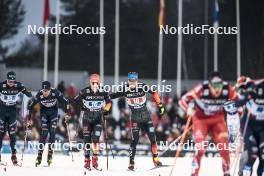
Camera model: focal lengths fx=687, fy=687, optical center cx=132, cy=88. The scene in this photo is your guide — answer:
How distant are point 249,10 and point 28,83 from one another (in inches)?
381

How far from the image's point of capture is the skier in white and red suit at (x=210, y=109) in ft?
45.1

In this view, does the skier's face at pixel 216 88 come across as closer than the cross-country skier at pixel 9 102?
Yes

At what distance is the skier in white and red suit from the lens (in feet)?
45.1

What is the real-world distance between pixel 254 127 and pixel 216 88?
4.24ft

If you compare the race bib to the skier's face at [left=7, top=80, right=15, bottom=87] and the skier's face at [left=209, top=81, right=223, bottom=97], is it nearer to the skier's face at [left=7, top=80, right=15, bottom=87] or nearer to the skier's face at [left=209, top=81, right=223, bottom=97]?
the skier's face at [left=7, top=80, right=15, bottom=87]

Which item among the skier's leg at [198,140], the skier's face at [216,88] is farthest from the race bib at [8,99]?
the skier's face at [216,88]

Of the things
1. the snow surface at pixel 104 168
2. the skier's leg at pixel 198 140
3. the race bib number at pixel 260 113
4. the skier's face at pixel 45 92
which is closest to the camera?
the skier's leg at pixel 198 140

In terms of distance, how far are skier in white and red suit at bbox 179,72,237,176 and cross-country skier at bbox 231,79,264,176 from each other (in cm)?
56

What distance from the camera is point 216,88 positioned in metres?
13.8

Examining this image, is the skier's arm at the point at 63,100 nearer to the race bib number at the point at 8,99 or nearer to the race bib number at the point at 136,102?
the race bib number at the point at 8,99

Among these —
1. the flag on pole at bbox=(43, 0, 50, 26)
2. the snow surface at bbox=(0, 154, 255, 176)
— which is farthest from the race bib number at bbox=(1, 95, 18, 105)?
the flag on pole at bbox=(43, 0, 50, 26)

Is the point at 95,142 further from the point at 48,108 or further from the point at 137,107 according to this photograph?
the point at 48,108

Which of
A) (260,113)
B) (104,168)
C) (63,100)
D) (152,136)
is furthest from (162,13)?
(260,113)

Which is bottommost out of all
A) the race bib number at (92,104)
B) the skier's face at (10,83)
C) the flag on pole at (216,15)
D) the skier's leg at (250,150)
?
the skier's leg at (250,150)
